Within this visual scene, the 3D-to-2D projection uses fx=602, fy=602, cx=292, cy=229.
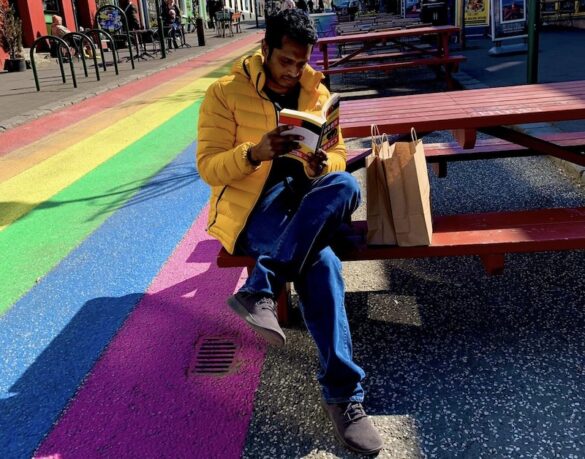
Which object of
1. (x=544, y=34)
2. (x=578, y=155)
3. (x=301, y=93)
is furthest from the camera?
(x=544, y=34)

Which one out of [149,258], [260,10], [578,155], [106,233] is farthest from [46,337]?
[260,10]

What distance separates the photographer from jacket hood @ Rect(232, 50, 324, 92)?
2.83 metres

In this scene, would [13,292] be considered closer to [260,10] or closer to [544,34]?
[544,34]

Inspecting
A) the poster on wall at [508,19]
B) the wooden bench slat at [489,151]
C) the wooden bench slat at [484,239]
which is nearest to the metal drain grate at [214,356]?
the wooden bench slat at [484,239]

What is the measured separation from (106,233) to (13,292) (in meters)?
1.03

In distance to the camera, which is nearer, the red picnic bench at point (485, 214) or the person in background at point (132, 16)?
the red picnic bench at point (485, 214)

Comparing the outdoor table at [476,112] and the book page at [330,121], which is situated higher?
the book page at [330,121]

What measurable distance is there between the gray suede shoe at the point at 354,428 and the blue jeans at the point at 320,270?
0.11 ft

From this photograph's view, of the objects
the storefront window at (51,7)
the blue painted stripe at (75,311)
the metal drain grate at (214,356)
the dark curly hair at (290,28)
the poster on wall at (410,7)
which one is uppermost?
the storefront window at (51,7)

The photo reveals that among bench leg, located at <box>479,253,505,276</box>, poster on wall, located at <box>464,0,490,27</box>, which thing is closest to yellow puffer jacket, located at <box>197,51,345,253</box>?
bench leg, located at <box>479,253,505,276</box>

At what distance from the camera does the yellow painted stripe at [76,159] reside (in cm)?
579

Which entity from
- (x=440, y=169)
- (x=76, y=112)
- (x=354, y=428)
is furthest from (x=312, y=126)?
(x=76, y=112)

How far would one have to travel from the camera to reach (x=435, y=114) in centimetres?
346

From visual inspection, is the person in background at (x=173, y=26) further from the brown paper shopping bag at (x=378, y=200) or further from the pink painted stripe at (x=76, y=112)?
the brown paper shopping bag at (x=378, y=200)
